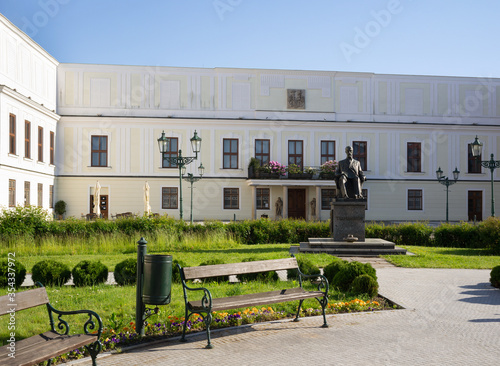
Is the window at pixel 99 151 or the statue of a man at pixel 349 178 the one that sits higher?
the window at pixel 99 151

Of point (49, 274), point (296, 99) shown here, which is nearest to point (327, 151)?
point (296, 99)

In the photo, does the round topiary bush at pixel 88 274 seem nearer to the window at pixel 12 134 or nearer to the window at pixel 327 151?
the window at pixel 12 134

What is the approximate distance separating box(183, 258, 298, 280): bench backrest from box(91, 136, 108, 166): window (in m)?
30.5

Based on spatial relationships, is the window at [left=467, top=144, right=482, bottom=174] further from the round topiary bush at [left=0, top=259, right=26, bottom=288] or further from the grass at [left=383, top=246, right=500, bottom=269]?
the round topiary bush at [left=0, top=259, right=26, bottom=288]

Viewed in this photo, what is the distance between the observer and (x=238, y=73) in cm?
3709

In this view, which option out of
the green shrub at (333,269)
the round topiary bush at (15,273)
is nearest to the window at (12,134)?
the round topiary bush at (15,273)

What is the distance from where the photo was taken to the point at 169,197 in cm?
3569

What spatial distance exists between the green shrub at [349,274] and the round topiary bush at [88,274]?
4.30 metres

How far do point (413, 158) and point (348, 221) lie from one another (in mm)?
24810

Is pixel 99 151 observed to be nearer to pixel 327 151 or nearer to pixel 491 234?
pixel 327 151

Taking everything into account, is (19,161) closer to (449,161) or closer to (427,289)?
(427,289)

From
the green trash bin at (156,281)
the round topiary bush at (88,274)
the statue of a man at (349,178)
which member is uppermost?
the statue of a man at (349,178)

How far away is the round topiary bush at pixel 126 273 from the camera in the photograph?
9211 millimetres

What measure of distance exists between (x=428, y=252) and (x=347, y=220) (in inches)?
113
